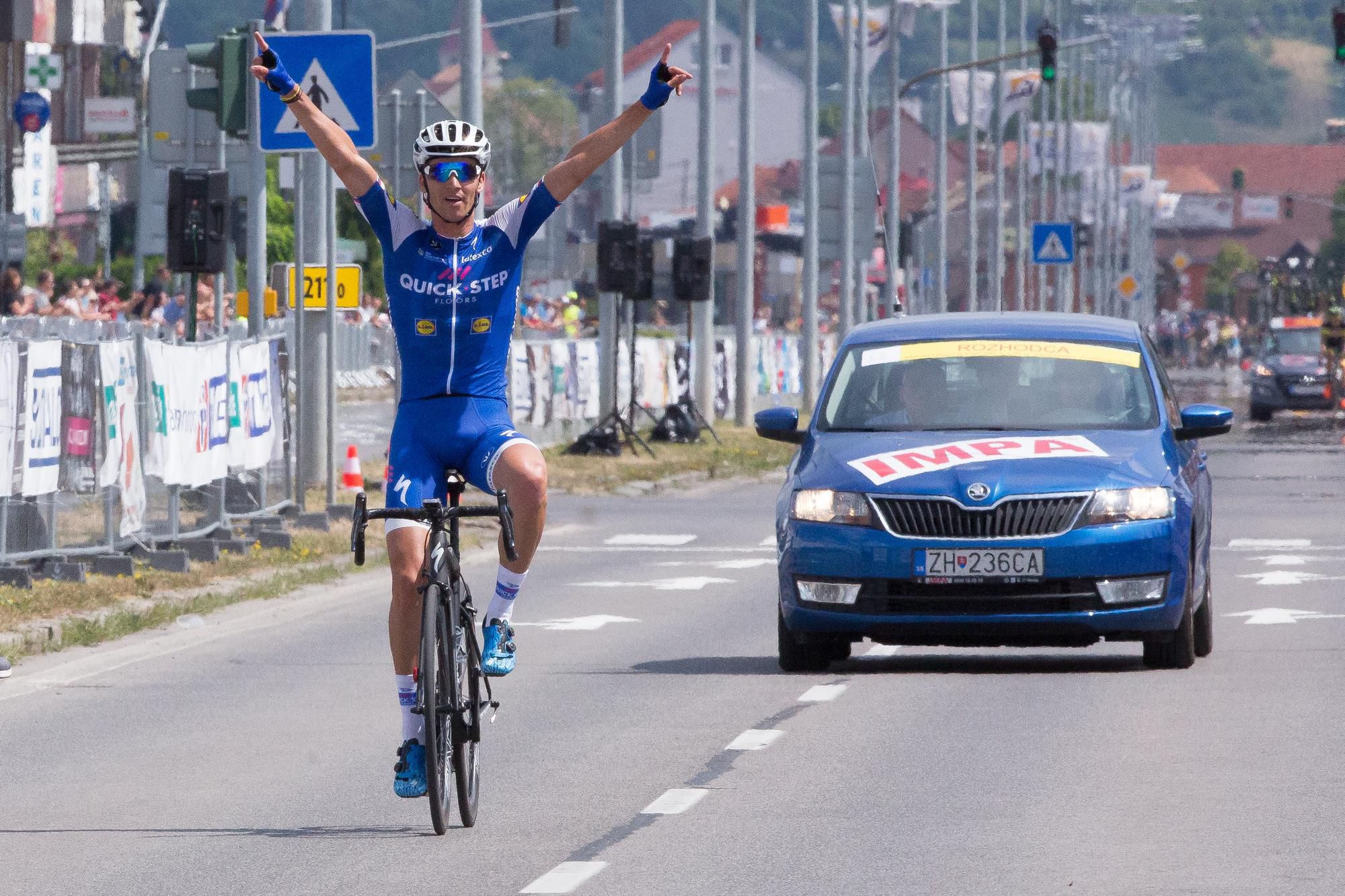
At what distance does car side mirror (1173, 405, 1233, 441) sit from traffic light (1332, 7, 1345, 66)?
24.9 meters

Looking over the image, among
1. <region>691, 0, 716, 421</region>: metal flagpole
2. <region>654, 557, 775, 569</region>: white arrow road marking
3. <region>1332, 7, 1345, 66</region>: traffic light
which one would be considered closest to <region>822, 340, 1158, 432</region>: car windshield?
<region>654, 557, 775, 569</region>: white arrow road marking

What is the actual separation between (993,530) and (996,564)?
0.15m

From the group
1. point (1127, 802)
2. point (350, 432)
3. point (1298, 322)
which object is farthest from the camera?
point (1298, 322)

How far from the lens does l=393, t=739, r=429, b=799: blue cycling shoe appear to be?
916cm

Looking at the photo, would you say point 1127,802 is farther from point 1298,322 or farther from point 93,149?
point 93,149

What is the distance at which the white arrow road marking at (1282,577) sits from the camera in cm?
1983

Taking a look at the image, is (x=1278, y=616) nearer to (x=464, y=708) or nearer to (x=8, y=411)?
(x=8, y=411)

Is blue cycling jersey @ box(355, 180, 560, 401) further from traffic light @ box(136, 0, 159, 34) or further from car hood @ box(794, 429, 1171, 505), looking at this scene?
traffic light @ box(136, 0, 159, 34)

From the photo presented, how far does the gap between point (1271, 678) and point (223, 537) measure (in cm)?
972

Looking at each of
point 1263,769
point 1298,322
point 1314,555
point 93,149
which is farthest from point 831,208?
point 1263,769

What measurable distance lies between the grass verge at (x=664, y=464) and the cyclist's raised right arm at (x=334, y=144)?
21557mm

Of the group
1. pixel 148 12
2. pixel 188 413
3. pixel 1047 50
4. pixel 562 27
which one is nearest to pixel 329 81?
pixel 188 413

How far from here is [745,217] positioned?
4612cm

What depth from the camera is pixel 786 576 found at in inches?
540
